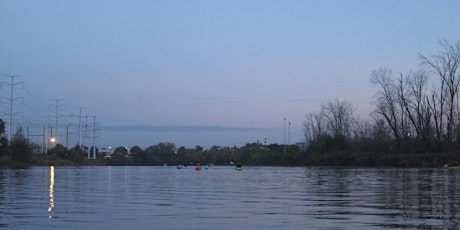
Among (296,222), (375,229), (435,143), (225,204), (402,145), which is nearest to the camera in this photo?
(375,229)

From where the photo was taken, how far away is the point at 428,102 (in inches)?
3524

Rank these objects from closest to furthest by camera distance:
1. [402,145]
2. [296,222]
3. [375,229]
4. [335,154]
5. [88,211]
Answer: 1. [375,229]
2. [296,222]
3. [88,211]
4. [402,145]
5. [335,154]

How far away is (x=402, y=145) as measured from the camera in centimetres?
9581

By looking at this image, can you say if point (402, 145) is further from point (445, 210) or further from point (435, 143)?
point (445, 210)

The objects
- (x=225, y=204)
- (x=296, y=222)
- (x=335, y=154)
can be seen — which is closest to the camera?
(x=296, y=222)

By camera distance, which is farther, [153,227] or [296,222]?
[296,222]

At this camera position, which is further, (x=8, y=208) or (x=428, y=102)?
(x=428, y=102)

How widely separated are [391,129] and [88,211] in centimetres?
8981

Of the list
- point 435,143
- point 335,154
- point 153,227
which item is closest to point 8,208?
point 153,227

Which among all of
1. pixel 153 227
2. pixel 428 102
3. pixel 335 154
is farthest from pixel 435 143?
pixel 153 227

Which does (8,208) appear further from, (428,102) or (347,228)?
(428,102)

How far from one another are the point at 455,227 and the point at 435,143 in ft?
272

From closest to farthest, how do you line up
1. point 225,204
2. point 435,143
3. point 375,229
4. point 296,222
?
point 375,229 < point 296,222 < point 225,204 < point 435,143

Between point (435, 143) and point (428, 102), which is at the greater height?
point (428, 102)
